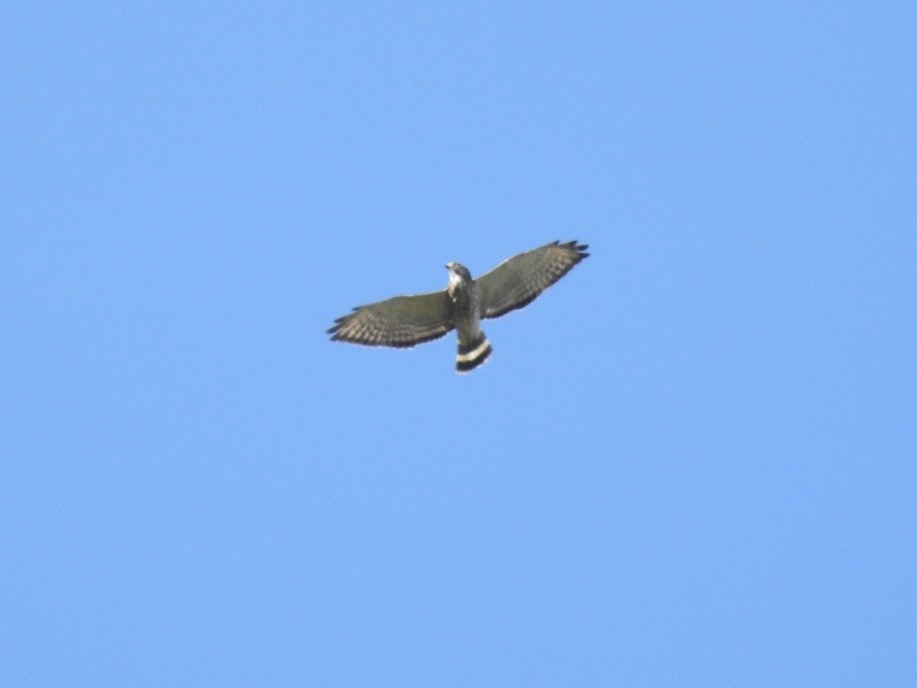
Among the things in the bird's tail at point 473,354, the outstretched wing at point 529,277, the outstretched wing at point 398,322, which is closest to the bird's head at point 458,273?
the outstretched wing at point 398,322

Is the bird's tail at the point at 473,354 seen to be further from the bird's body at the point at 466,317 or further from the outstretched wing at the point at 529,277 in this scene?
the outstretched wing at the point at 529,277

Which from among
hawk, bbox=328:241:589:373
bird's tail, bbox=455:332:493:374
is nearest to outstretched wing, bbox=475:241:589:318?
hawk, bbox=328:241:589:373

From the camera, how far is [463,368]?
17.2 m

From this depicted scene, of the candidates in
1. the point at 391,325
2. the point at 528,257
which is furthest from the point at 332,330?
the point at 528,257

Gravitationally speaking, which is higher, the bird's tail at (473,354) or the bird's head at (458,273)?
the bird's head at (458,273)

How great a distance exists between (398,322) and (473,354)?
971 mm

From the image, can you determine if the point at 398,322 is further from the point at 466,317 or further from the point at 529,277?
the point at 529,277

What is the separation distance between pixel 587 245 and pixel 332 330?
324cm

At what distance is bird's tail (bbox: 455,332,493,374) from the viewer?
56.4 ft

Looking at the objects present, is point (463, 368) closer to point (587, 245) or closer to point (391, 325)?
point (391, 325)

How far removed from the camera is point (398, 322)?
56.1ft

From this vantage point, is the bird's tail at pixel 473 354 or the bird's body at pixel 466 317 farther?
the bird's tail at pixel 473 354

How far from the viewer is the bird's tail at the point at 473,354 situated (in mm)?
17188

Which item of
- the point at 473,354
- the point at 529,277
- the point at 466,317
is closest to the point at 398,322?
the point at 466,317
